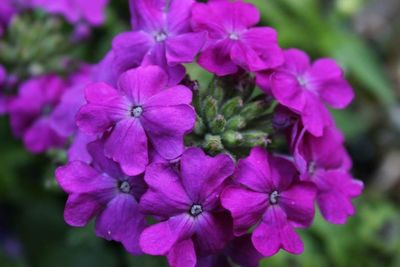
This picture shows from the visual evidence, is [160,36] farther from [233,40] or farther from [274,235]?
[274,235]

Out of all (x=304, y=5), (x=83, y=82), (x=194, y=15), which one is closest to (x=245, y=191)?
(x=194, y=15)

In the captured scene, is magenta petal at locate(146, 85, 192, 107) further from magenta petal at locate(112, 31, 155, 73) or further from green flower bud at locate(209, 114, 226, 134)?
magenta petal at locate(112, 31, 155, 73)

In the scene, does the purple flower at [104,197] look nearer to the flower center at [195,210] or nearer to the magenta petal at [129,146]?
the magenta petal at [129,146]

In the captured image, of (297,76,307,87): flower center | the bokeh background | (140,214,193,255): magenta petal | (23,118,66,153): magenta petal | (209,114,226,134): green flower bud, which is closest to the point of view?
(140,214,193,255): magenta petal

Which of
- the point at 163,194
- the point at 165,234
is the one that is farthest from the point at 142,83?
the point at 165,234

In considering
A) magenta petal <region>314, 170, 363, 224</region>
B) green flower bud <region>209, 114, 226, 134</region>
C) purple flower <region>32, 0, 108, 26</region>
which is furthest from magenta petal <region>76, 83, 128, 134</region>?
purple flower <region>32, 0, 108, 26</region>
